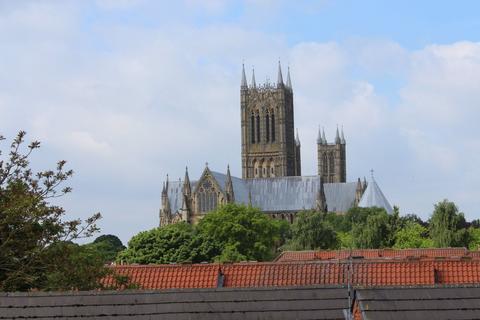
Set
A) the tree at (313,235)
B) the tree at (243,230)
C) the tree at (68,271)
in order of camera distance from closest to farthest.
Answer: the tree at (68,271) < the tree at (243,230) < the tree at (313,235)

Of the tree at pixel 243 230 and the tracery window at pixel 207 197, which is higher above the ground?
the tracery window at pixel 207 197

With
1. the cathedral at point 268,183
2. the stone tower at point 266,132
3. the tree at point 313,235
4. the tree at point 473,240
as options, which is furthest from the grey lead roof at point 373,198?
the tree at point 473,240

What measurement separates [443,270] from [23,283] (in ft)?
50.6

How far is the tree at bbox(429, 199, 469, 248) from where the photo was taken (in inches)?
3022

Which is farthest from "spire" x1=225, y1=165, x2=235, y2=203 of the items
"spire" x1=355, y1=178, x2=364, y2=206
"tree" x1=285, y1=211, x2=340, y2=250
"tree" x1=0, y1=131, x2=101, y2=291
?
"tree" x1=0, y1=131, x2=101, y2=291

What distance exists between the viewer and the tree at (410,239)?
82.1m

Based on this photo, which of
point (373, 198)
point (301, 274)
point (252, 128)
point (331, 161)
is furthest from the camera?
point (331, 161)

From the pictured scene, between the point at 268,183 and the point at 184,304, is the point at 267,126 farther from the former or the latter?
the point at 184,304

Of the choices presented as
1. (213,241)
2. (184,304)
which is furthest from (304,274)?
(213,241)

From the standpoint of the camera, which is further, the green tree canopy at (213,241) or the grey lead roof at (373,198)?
the grey lead roof at (373,198)

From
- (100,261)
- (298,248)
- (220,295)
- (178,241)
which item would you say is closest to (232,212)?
(298,248)

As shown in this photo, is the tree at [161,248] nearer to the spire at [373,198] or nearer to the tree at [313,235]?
the tree at [313,235]

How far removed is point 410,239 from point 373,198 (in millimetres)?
51590

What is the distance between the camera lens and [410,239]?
84.4 metres
